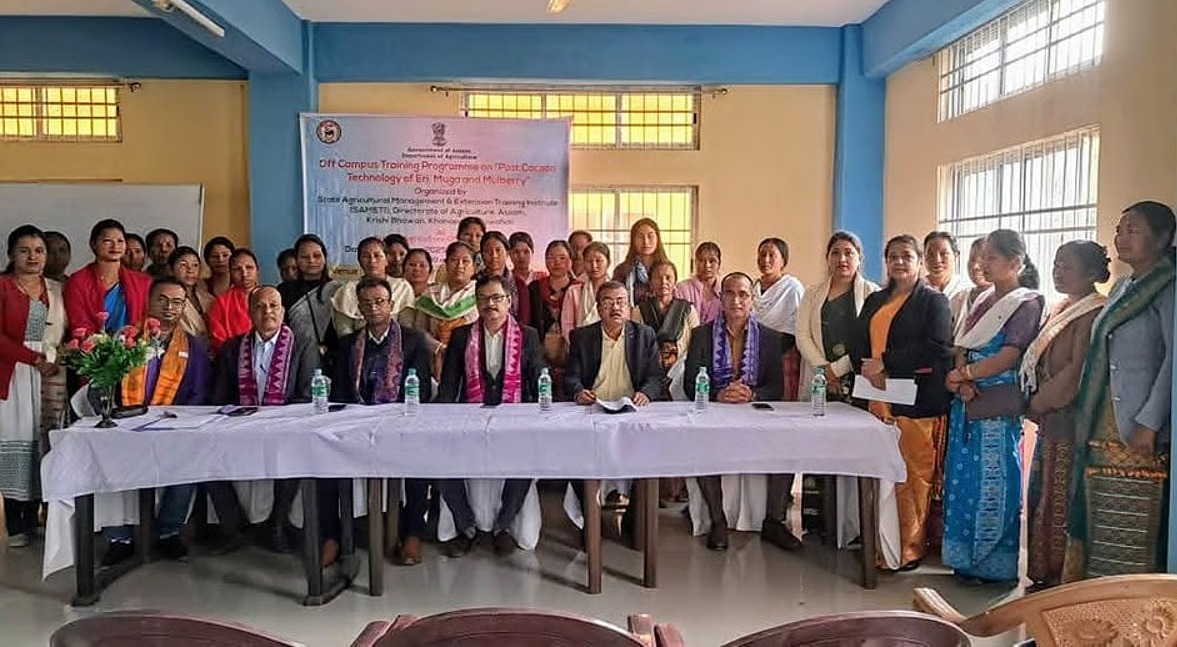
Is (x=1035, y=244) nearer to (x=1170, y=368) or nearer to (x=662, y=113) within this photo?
(x=1170, y=368)

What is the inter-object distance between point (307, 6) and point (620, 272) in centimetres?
286

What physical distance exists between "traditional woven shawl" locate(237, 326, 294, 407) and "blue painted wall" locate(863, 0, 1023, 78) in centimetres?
400

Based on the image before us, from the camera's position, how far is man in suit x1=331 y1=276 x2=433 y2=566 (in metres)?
4.24

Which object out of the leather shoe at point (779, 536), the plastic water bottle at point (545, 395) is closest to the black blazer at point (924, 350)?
the leather shoe at point (779, 536)

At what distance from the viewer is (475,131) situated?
6.80 m

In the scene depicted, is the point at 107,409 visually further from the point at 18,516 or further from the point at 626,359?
the point at 626,359

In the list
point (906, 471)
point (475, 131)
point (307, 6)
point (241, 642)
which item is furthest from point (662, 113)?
point (241, 642)

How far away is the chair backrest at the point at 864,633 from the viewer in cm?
158

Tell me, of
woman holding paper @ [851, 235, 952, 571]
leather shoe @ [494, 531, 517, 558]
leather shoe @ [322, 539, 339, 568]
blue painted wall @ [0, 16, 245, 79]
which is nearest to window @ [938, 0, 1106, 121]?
woman holding paper @ [851, 235, 952, 571]

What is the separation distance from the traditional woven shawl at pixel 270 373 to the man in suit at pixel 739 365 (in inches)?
75.3

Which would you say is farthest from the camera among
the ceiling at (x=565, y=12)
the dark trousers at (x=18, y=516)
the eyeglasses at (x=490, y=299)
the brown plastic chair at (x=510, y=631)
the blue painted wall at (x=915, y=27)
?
the ceiling at (x=565, y=12)

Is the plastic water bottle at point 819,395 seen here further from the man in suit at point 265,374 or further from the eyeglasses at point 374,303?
the man in suit at point 265,374

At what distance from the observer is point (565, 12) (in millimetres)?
6492

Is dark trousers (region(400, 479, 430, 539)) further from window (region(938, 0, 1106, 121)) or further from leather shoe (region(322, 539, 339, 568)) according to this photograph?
window (region(938, 0, 1106, 121))
